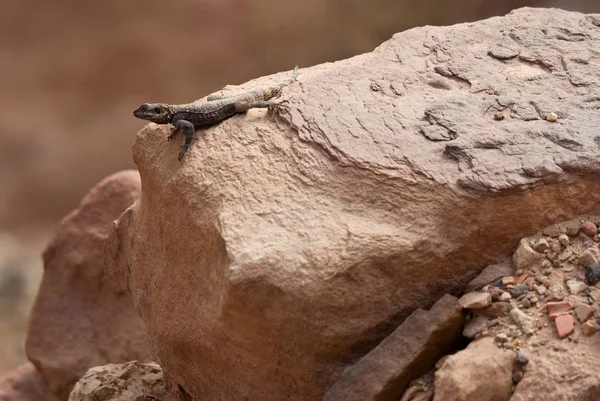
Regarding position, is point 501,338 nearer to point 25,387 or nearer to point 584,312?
point 584,312

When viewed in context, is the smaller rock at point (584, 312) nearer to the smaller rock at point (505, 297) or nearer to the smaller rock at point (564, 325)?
the smaller rock at point (564, 325)

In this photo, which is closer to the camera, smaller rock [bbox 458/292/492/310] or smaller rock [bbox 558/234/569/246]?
smaller rock [bbox 458/292/492/310]

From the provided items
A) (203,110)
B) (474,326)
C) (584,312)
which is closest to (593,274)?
(584,312)

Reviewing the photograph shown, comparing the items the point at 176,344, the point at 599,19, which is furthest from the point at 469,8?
the point at 176,344

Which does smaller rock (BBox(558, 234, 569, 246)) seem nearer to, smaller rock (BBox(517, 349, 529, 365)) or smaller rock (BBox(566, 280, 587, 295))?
smaller rock (BBox(566, 280, 587, 295))

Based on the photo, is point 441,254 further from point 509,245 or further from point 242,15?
point 242,15

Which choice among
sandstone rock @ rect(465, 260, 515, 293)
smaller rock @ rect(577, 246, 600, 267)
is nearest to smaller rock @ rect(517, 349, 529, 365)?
sandstone rock @ rect(465, 260, 515, 293)
